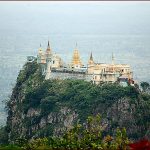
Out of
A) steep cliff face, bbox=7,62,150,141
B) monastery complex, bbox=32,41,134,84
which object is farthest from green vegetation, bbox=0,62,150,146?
monastery complex, bbox=32,41,134,84

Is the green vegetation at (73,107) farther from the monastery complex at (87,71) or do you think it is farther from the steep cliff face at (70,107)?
the monastery complex at (87,71)

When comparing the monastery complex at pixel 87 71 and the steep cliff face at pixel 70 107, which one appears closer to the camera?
the steep cliff face at pixel 70 107

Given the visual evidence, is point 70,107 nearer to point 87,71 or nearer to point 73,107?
point 73,107

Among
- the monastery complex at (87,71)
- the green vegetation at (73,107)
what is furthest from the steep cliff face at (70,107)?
the monastery complex at (87,71)

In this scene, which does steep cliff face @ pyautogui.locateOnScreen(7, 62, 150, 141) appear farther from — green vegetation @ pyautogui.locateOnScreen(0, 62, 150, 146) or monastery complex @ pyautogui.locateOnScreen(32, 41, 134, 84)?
monastery complex @ pyautogui.locateOnScreen(32, 41, 134, 84)

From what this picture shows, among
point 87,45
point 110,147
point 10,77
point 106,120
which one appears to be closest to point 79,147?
point 110,147

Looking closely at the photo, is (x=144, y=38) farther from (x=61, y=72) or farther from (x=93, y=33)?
(x=61, y=72)
